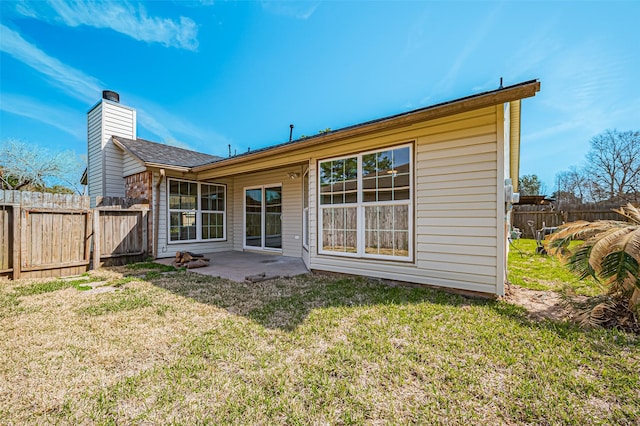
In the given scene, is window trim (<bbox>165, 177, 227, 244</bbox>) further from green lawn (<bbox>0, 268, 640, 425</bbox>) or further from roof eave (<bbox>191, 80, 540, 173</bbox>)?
green lawn (<bbox>0, 268, 640, 425</bbox>)

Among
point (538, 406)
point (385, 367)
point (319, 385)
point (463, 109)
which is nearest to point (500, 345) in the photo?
point (538, 406)

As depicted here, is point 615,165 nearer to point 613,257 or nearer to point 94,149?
point 613,257

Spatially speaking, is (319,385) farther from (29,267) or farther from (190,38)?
(190,38)

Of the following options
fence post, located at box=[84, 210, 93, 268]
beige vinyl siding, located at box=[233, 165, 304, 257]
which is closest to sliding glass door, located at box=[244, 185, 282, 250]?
beige vinyl siding, located at box=[233, 165, 304, 257]

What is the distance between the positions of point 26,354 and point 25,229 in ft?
14.1

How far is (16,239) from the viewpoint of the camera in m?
5.08

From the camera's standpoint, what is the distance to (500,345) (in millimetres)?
2514

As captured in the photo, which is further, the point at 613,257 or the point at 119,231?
the point at 119,231

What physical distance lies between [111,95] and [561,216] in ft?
66.8

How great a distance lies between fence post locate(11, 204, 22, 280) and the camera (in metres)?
5.05

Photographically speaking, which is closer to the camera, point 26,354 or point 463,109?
point 26,354

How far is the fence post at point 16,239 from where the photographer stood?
505 centimetres

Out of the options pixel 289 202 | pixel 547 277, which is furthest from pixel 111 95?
pixel 547 277

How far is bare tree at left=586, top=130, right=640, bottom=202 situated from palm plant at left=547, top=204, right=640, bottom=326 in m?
18.6
